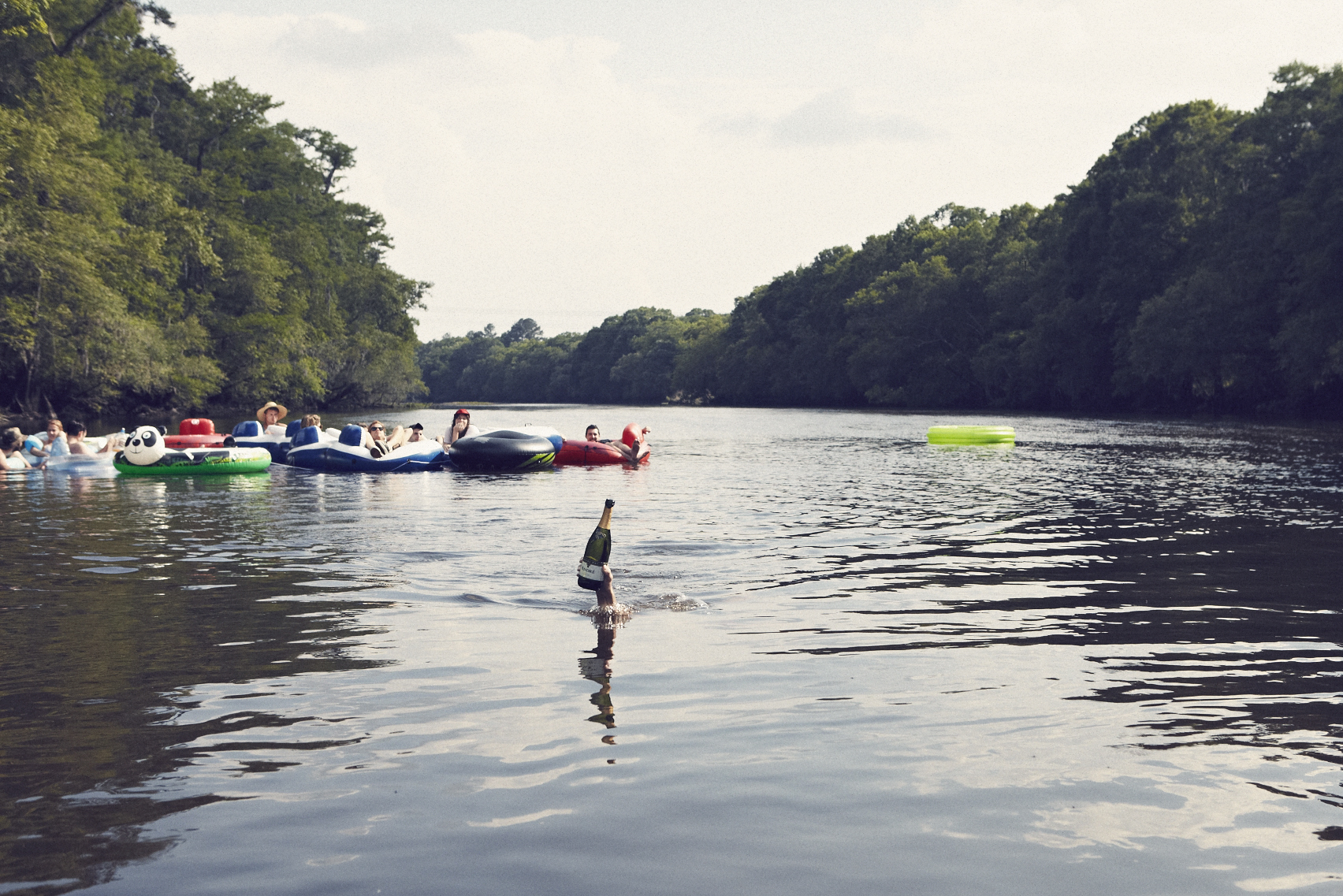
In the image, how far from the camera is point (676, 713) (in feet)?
19.1

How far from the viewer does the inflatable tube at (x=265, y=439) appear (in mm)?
24766

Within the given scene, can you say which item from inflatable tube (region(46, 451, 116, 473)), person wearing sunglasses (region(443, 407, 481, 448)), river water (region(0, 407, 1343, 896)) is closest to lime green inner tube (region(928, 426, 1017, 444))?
person wearing sunglasses (region(443, 407, 481, 448))

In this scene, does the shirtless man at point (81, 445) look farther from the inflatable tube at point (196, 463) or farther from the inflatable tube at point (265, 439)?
the inflatable tube at point (265, 439)

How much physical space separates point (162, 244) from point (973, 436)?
107ft

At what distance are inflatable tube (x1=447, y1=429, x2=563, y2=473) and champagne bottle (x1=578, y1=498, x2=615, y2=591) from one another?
15196mm

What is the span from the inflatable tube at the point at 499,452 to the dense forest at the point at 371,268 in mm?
17184

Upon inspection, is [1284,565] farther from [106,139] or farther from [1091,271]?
[1091,271]

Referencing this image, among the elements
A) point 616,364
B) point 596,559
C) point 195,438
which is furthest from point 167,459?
point 616,364

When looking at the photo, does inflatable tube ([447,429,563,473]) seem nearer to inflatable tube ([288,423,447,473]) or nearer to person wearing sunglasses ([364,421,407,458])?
inflatable tube ([288,423,447,473])

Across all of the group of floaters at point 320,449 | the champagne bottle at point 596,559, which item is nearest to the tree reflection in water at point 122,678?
the champagne bottle at point 596,559

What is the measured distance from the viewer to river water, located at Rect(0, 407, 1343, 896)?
13.2 feet

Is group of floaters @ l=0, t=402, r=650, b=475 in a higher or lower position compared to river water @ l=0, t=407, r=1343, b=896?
higher

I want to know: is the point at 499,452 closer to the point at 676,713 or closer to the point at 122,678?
the point at 122,678

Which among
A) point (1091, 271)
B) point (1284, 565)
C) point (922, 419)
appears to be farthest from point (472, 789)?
point (1091, 271)
